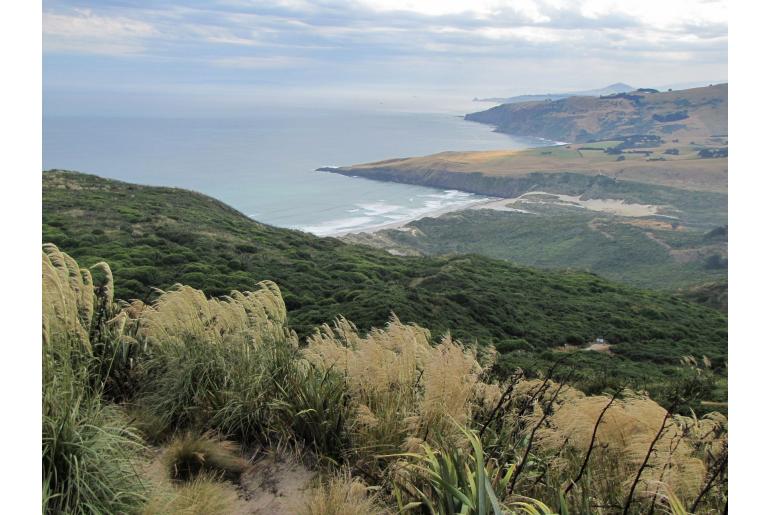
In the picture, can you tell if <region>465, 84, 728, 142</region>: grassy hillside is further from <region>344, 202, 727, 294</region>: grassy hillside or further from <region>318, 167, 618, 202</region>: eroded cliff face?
<region>344, 202, 727, 294</region>: grassy hillside

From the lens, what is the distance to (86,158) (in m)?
91.5

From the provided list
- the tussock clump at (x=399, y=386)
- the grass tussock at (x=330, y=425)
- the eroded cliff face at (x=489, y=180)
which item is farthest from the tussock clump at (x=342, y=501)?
the eroded cliff face at (x=489, y=180)

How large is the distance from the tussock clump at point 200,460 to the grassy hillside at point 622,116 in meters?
134

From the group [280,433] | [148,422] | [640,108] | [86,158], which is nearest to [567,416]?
[280,433]

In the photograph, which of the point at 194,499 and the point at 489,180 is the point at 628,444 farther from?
the point at 489,180

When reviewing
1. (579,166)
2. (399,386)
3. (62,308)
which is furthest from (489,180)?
(62,308)

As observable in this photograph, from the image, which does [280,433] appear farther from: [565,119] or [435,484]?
[565,119]

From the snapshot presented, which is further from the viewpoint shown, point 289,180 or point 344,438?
point 289,180

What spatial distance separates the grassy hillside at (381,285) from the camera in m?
Answer: 19.7

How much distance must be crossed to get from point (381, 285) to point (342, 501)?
73.6ft

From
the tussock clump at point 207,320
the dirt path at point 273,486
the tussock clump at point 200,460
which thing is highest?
the tussock clump at point 207,320

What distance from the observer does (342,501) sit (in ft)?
8.46

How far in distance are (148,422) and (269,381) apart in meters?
0.70

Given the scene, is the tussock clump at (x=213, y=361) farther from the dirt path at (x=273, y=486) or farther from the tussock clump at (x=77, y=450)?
the tussock clump at (x=77, y=450)
